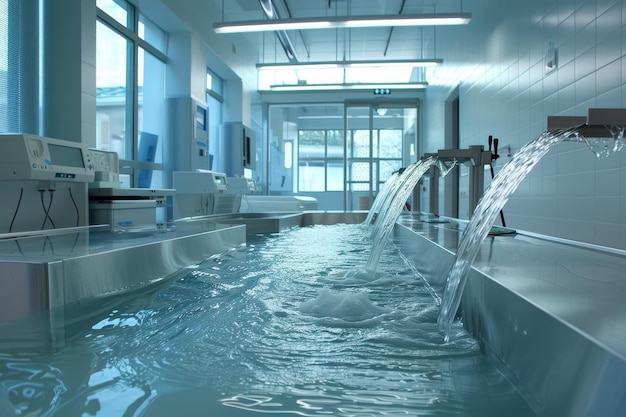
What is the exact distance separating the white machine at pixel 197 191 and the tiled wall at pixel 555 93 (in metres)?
3.30

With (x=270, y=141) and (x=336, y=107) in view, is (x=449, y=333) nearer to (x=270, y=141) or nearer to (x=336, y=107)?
(x=270, y=141)

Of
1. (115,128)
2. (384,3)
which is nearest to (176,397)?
(115,128)

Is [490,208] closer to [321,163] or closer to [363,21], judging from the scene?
[363,21]

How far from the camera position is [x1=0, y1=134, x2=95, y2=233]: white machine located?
3.04m

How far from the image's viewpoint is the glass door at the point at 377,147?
454 inches

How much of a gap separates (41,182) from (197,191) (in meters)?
2.75

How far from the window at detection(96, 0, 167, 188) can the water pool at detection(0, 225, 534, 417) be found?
4299 mm

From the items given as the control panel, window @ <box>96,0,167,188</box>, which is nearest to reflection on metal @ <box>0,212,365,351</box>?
the control panel

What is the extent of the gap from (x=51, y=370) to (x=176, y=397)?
12.9 inches

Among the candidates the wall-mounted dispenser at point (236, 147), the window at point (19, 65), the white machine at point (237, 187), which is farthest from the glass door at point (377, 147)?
the window at point (19, 65)

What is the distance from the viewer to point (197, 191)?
612 cm

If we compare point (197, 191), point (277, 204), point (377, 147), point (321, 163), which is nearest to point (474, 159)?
point (197, 191)

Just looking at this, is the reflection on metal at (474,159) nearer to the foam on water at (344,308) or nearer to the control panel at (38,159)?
the foam on water at (344,308)

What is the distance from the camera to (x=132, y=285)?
1987 mm
